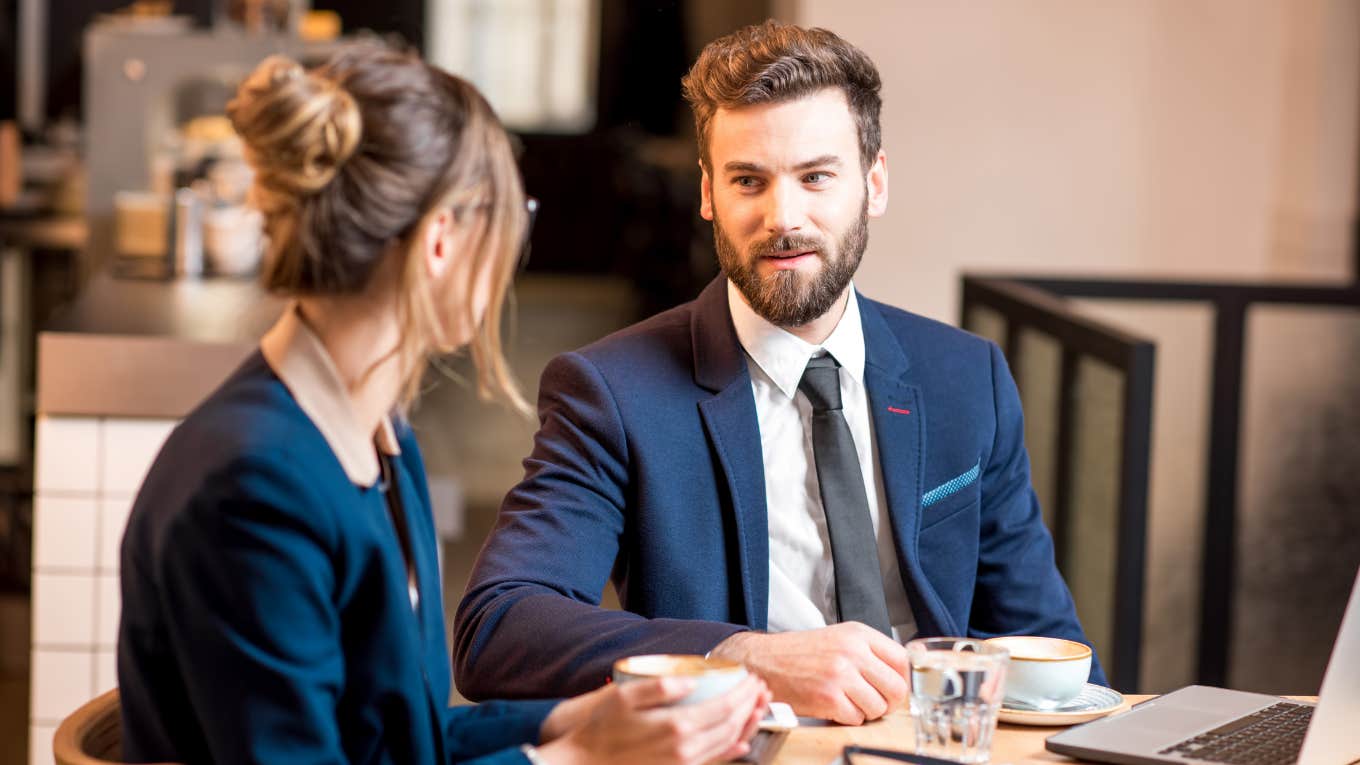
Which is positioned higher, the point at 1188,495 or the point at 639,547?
the point at 639,547

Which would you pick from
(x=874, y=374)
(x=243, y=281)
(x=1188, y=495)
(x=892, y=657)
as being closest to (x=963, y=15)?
(x=1188, y=495)

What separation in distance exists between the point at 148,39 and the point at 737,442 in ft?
9.65

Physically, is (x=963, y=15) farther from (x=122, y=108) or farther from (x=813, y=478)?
(x=813, y=478)

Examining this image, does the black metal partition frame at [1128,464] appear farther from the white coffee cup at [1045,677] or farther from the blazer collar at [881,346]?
the white coffee cup at [1045,677]

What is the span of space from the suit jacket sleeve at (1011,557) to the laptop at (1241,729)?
0.40 m

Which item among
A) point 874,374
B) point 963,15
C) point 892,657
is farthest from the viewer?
point 963,15

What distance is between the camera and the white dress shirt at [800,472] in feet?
6.44

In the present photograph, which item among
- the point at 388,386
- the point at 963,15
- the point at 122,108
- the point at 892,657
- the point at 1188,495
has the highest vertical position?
the point at 963,15

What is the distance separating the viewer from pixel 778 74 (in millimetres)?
1935

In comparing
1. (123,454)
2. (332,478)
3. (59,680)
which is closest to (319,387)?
(332,478)

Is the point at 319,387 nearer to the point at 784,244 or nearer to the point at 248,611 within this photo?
the point at 248,611

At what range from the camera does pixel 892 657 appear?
1.55 metres

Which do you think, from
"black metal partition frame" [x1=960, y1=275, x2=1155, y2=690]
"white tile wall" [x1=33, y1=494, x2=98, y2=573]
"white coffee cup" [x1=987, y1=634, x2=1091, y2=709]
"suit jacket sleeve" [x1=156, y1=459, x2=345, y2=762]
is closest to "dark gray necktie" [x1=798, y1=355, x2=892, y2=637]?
"white coffee cup" [x1=987, y1=634, x2=1091, y2=709]

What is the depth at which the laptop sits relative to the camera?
1.40 m
